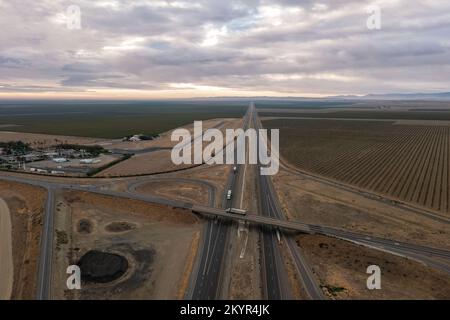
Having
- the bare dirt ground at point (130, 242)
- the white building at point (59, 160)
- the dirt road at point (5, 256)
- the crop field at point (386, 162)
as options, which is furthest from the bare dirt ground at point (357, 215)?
the white building at point (59, 160)

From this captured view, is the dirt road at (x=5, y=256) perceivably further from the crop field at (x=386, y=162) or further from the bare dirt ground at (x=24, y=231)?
the crop field at (x=386, y=162)

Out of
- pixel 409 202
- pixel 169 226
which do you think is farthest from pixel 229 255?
pixel 409 202

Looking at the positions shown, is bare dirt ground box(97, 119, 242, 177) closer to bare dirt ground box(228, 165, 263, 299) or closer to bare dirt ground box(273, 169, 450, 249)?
bare dirt ground box(273, 169, 450, 249)

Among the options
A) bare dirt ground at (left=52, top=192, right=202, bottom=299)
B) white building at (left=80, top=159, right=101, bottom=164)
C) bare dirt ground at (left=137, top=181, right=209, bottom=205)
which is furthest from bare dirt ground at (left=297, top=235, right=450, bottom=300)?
white building at (left=80, top=159, right=101, bottom=164)

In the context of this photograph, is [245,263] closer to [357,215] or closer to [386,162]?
[357,215]

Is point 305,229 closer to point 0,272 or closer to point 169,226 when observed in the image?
point 169,226
